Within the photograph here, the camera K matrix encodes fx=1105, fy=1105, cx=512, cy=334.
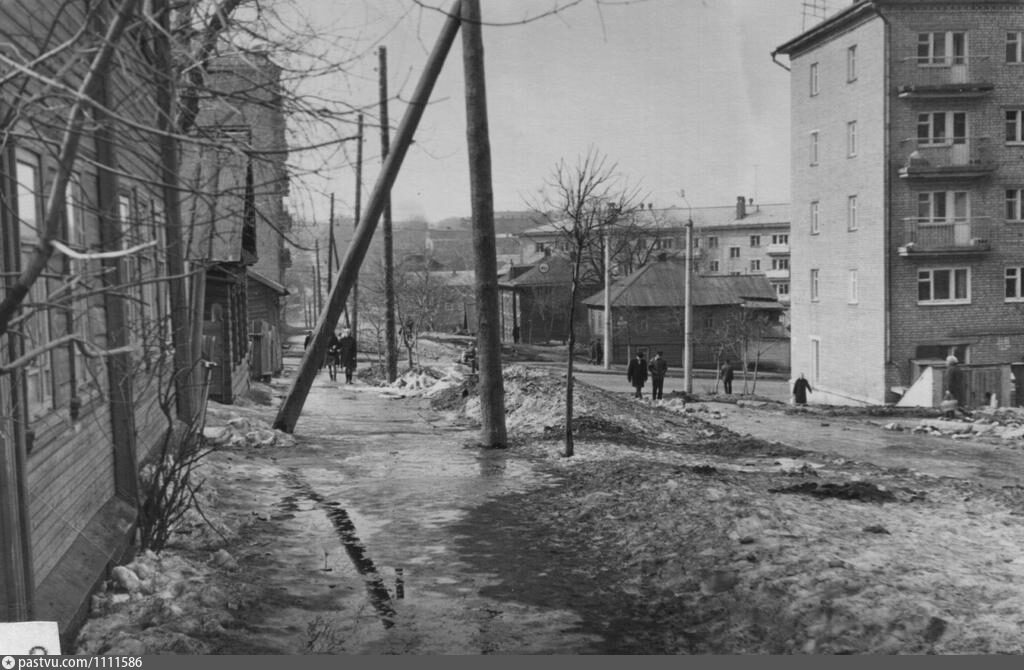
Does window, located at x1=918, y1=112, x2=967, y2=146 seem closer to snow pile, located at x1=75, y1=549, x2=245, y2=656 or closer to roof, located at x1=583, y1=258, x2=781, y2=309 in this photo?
roof, located at x1=583, y1=258, x2=781, y2=309

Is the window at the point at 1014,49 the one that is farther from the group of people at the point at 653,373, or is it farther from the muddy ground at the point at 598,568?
the muddy ground at the point at 598,568

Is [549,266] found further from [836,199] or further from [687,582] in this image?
[687,582]

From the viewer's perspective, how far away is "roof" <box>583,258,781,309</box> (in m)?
55.8

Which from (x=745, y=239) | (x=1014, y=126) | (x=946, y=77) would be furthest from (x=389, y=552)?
(x=745, y=239)

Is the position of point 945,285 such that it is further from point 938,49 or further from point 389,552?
point 389,552

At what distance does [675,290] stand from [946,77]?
2363 cm

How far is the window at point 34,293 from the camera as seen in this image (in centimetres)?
619

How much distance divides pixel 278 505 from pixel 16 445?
5415 mm

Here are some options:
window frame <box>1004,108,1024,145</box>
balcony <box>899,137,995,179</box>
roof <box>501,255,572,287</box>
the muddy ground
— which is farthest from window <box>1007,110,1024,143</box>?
roof <box>501,255,572,287</box>

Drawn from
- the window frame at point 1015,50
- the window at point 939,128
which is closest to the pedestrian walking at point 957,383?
the window at point 939,128

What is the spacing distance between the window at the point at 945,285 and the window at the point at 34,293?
32.2 m

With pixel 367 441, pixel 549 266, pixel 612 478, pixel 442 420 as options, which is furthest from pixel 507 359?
pixel 612 478

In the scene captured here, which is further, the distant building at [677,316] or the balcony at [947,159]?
the distant building at [677,316]

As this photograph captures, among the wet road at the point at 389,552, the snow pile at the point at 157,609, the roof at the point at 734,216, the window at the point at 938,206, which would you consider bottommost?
the wet road at the point at 389,552
